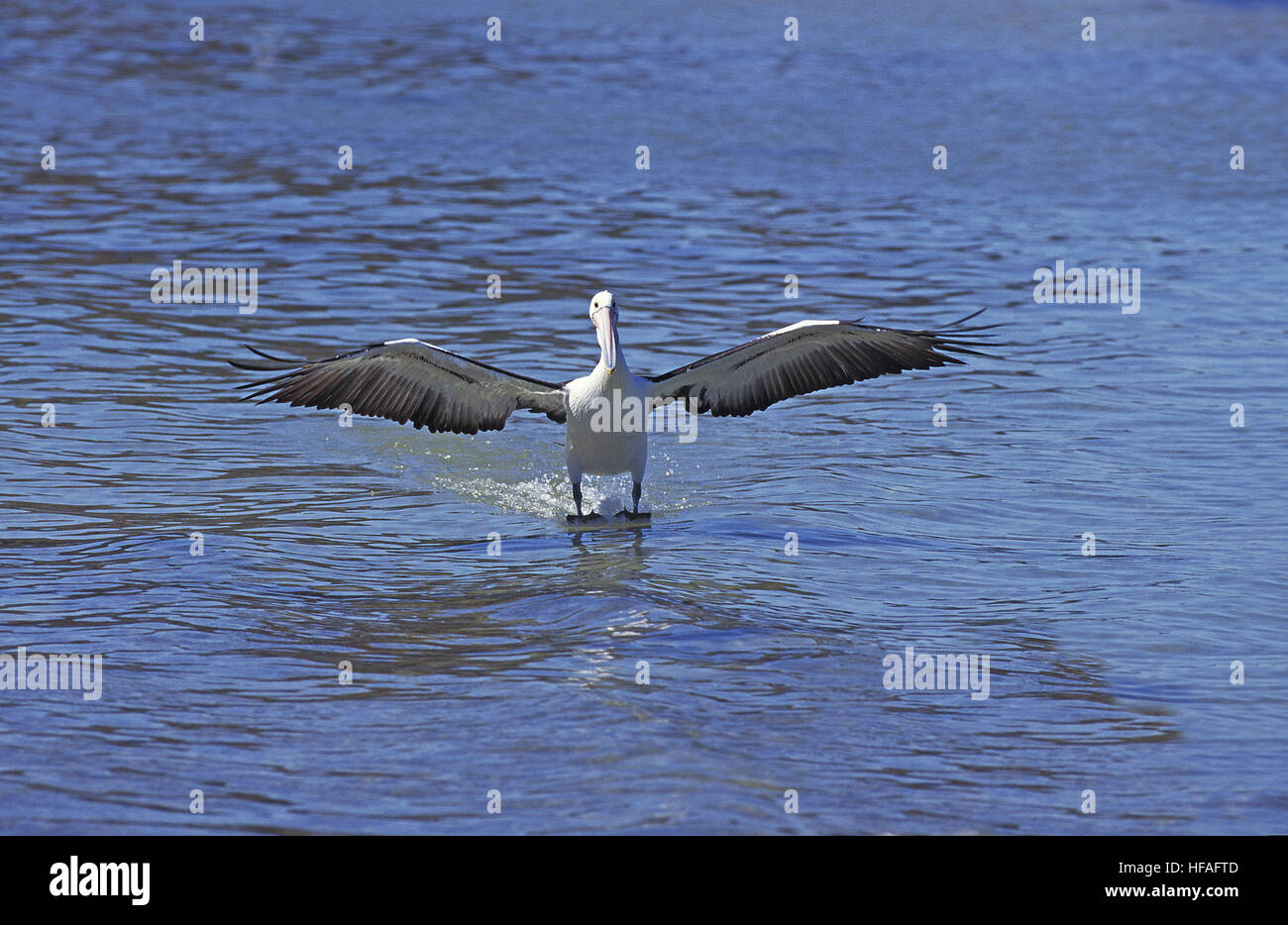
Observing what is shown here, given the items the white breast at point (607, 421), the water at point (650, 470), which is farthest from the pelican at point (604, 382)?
the water at point (650, 470)

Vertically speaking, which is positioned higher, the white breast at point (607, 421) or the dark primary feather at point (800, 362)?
the dark primary feather at point (800, 362)

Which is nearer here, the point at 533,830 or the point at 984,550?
the point at 533,830

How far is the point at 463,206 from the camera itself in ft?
52.1

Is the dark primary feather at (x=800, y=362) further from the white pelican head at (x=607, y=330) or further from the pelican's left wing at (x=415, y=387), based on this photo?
the pelican's left wing at (x=415, y=387)

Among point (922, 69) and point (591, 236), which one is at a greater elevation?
point (922, 69)

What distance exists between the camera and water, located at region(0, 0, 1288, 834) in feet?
19.1

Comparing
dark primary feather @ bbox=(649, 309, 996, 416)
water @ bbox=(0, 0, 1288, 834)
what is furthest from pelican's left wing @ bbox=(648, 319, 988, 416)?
water @ bbox=(0, 0, 1288, 834)

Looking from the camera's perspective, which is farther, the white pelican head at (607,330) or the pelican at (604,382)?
the pelican at (604,382)

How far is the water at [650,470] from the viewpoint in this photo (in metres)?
5.82

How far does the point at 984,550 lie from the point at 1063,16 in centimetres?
2013

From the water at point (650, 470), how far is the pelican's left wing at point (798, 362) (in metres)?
0.73

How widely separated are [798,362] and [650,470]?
183cm

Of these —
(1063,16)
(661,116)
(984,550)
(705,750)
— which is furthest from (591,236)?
(1063,16)
